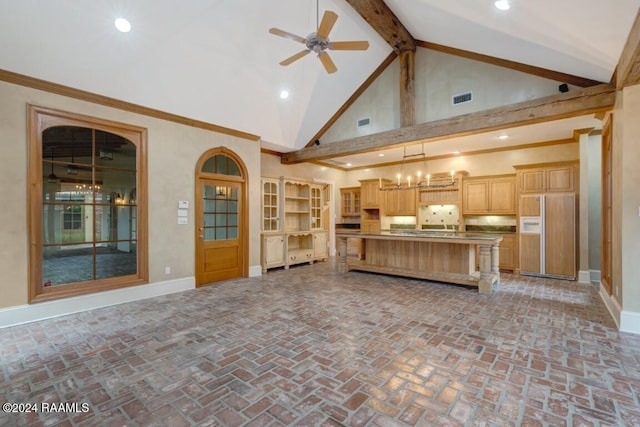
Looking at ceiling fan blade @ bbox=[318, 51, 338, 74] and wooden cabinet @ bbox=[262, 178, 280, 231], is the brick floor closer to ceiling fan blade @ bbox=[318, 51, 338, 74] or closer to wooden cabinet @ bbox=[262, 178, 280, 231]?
wooden cabinet @ bbox=[262, 178, 280, 231]

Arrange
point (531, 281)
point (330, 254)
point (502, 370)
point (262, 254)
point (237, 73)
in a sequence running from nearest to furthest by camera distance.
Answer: point (502, 370), point (237, 73), point (531, 281), point (262, 254), point (330, 254)

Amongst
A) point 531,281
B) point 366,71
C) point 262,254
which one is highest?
point 366,71

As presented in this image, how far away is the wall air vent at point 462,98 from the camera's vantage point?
193 inches

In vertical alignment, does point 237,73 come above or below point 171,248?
above

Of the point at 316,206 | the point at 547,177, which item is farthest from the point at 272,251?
the point at 547,177

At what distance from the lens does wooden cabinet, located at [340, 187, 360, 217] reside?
9.66m

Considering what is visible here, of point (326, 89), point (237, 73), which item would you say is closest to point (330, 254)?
point (326, 89)

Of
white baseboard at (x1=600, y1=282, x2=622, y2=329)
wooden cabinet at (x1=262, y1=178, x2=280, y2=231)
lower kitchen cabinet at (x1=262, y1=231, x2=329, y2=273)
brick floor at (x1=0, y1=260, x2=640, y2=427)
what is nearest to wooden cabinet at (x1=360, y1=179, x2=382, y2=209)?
lower kitchen cabinet at (x1=262, y1=231, x2=329, y2=273)

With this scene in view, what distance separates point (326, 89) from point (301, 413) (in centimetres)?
572

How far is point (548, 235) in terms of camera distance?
19.4 ft

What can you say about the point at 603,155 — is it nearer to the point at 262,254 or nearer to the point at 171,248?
the point at 262,254

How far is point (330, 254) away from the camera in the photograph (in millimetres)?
9406

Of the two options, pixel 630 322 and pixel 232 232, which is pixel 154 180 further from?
pixel 630 322

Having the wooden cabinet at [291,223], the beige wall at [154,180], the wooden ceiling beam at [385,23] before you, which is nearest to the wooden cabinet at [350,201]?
the wooden cabinet at [291,223]
